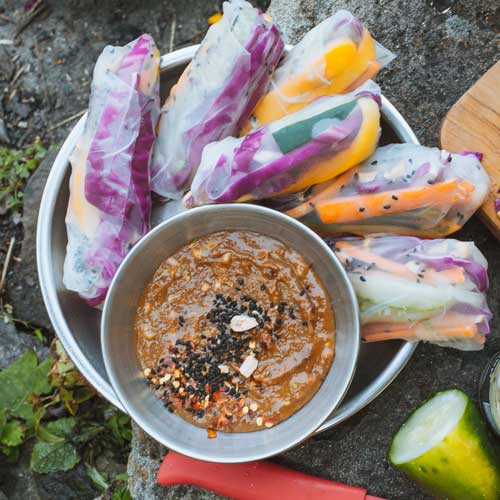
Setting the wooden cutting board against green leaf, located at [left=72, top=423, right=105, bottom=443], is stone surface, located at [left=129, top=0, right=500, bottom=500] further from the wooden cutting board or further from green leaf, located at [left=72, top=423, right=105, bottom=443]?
green leaf, located at [left=72, top=423, right=105, bottom=443]

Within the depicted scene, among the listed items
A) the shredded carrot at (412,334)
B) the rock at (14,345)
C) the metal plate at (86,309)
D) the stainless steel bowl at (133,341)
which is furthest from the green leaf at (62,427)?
the shredded carrot at (412,334)

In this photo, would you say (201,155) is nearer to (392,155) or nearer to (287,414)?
(392,155)

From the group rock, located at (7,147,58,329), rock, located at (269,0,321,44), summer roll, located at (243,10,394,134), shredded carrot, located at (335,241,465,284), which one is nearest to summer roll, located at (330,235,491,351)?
shredded carrot, located at (335,241,465,284)

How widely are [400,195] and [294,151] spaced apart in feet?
1.19

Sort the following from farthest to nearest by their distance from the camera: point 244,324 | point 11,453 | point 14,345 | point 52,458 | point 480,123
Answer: point 14,345 < point 11,453 < point 52,458 < point 480,123 < point 244,324

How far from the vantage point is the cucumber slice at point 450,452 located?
2.29 m

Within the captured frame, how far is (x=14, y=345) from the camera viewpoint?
126 inches

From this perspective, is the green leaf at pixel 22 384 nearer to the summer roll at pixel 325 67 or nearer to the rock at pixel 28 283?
the rock at pixel 28 283

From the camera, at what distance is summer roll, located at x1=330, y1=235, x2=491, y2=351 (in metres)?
2.16

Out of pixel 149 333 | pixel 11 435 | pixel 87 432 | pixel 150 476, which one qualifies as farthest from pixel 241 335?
pixel 11 435

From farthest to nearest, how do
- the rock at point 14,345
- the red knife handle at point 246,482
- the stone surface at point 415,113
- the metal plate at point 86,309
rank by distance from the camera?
the rock at point 14,345, the stone surface at point 415,113, the red knife handle at point 246,482, the metal plate at point 86,309

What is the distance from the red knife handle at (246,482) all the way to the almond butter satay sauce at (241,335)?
1.20 ft

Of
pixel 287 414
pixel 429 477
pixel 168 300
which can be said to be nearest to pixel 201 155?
pixel 168 300

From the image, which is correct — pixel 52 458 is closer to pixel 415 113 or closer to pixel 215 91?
pixel 215 91
